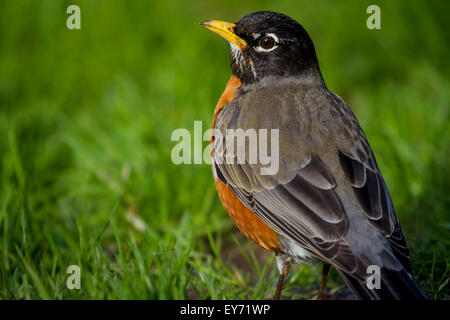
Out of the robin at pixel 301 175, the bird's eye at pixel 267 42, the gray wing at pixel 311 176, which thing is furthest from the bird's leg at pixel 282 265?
the bird's eye at pixel 267 42

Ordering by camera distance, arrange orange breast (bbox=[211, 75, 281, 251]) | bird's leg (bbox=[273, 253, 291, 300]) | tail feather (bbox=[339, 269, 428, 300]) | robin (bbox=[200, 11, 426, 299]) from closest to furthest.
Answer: tail feather (bbox=[339, 269, 428, 300])
robin (bbox=[200, 11, 426, 299])
orange breast (bbox=[211, 75, 281, 251])
bird's leg (bbox=[273, 253, 291, 300])

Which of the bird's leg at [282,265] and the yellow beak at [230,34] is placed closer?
the bird's leg at [282,265]

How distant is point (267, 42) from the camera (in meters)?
4.57

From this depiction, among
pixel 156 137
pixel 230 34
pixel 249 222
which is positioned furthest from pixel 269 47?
pixel 156 137

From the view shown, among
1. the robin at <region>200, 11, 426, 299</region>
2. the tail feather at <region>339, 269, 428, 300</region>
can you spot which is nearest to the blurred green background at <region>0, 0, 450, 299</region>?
the robin at <region>200, 11, 426, 299</region>

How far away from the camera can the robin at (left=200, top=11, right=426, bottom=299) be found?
347cm

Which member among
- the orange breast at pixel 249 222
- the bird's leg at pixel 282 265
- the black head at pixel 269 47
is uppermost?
the black head at pixel 269 47

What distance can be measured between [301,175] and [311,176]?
2.4 inches

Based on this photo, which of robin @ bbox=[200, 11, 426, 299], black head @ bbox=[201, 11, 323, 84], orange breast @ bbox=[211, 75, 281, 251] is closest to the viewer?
robin @ bbox=[200, 11, 426, 299]

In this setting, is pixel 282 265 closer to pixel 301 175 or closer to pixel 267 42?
pixel 301 175

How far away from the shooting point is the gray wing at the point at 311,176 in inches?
140

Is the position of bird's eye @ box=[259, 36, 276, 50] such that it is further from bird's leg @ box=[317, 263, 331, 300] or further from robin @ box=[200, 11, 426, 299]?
bird's leg @ box=[317, 263, 331, 300]

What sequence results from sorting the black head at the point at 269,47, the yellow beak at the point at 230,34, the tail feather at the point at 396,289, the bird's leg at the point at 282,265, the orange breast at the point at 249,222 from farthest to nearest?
the yellow beak at the point at 230,34
the black head at the point at 269,47
the bird's leg at the point at 282,265
the orange breast at the point at 249,222
the tail feather at the point at 396,289

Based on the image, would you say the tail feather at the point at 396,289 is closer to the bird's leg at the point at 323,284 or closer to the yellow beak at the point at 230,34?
the bird's leg at the point at 323,284
